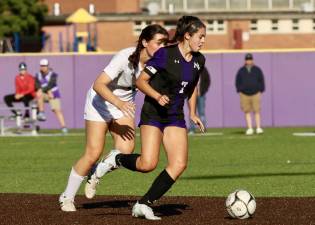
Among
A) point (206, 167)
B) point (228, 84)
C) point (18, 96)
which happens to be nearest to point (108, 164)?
point (206, 167)

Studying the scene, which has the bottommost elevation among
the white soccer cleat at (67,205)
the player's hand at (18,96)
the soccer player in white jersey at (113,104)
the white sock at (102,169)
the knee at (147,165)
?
the player's hand at (18,96)

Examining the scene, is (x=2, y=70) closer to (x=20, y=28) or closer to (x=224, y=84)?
(x=224, y=84)

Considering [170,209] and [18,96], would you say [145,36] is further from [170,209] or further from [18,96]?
[18,96]

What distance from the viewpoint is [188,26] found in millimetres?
12000

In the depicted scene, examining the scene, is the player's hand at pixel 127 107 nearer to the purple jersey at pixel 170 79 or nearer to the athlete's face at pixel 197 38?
the purple jersey at pixel 170 79

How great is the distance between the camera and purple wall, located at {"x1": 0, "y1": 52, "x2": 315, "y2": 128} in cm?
3653

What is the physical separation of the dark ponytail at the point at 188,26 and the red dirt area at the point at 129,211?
1841 millimetres

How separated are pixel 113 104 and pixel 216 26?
223 feet

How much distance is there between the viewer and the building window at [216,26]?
261 ft

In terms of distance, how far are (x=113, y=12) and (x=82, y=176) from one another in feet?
223

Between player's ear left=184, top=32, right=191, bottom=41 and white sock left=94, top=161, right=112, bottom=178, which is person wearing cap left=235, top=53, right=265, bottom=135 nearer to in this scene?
white sock left=94, top=161, right=112, bottom=178

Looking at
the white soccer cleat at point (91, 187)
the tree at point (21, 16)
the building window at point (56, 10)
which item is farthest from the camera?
the building window at point (56, 10)

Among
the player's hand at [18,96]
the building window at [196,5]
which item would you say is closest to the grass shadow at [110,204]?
the player's hand at [18,96]

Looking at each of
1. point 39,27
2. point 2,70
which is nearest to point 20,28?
point 39,27
